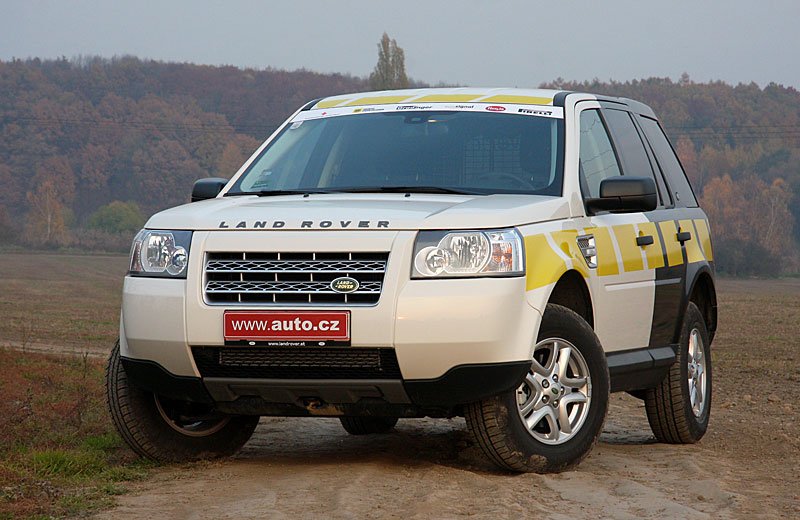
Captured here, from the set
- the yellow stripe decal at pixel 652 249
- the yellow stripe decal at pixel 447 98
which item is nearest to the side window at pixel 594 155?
the yellow stripe decal at pixel 652 249

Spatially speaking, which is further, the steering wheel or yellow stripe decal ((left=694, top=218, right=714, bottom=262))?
yellow stripe decal ((left=694, top=218, right=714, bottom=262))

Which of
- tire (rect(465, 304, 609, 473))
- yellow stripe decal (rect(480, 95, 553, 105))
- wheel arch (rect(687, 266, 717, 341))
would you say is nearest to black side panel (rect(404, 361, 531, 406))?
tire (rect(465, 304, 609, 473))

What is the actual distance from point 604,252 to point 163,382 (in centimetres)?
236

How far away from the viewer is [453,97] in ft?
25.7

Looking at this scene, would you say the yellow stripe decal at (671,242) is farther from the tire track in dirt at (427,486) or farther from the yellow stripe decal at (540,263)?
the yellow stripe decal at (540,263)

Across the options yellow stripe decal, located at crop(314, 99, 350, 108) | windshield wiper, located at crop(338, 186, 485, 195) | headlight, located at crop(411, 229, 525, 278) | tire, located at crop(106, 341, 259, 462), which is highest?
yellow stripe decal, located at crop(314, 99, 350, 108)

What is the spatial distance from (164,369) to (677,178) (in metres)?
4.10

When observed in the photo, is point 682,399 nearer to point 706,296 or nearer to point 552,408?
point 706,296

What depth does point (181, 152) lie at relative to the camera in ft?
373

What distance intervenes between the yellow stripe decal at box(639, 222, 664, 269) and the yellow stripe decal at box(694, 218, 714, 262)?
0.95m

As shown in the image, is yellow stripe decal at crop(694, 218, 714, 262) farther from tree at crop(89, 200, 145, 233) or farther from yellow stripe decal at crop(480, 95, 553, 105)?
tree at crop(89, 200, 145, 233)

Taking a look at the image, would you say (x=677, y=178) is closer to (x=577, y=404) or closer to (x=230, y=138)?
(x=577, y=404)

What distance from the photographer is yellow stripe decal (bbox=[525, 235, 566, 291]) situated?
624cm

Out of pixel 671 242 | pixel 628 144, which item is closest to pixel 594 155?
pixel 628 144
